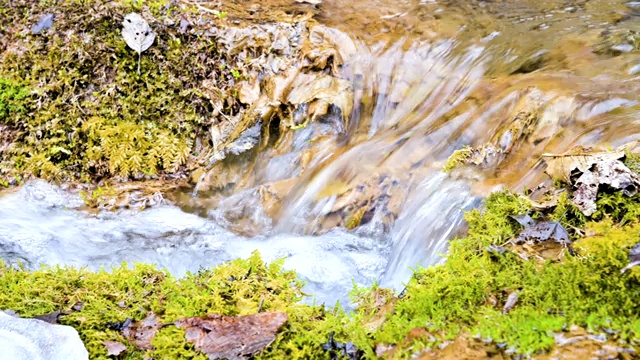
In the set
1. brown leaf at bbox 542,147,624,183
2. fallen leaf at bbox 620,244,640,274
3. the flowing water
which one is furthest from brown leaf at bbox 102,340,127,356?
brown leaf at bbox 542,147,624,183

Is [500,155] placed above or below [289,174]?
above

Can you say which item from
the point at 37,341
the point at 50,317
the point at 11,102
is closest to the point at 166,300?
the point at 50,317

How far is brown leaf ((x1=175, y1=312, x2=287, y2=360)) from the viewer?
8.23 ft

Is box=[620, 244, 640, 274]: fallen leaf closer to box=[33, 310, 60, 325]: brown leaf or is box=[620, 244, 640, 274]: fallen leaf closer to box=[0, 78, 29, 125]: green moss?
box=[33, 310, 60, 325]: brown leaf

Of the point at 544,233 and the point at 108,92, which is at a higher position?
the point at 544,233

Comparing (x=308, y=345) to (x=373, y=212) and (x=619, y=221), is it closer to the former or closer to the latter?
(x=619, y=221)

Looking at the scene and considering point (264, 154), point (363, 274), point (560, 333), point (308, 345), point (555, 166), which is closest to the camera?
point (560, 333)

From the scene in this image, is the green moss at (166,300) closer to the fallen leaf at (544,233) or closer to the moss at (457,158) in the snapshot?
the fallen leaf at (544,233)

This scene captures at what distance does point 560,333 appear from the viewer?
2111 mm

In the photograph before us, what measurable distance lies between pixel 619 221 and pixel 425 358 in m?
1.55

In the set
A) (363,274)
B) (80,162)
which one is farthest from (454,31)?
(80,162)

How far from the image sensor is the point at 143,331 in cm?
280

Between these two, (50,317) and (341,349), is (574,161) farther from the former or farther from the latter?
(50,317)

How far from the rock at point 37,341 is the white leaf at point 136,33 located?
441 centimetres
